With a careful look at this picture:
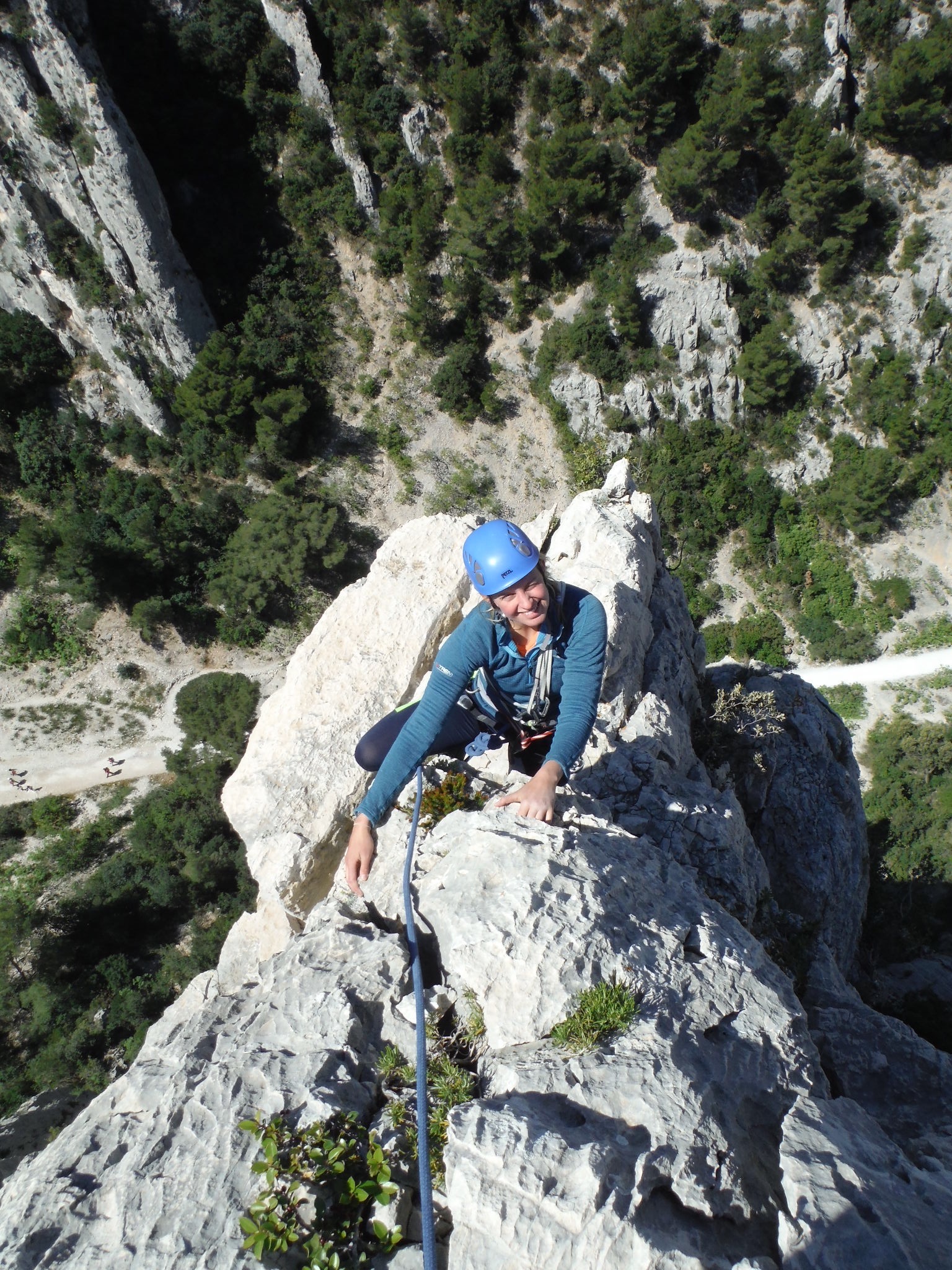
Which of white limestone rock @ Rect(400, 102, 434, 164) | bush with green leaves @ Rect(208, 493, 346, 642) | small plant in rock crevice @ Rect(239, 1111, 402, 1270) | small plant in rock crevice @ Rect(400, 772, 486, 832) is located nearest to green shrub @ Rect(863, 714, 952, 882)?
bush with green leaves @ Rect(208, 493, 346, 642)

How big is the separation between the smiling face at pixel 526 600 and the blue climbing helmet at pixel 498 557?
0.17 feet

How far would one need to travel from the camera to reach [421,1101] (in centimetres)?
376

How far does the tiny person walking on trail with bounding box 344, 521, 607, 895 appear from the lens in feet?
16.8

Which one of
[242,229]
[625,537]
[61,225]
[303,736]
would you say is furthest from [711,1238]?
[242,229]

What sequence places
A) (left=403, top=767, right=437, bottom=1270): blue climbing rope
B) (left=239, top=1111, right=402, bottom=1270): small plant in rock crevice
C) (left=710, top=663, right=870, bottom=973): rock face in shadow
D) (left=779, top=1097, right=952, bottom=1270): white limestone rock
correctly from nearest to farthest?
(left=403, top=767, right=437, bottom=1270): blue climbing rope < (left=779, top=1097, right=952, bottom=1270): white limestone rock < (left=239, top=1111, right=402, bottom=1270): small plant in rock crevice < (left=710, top=663, right=870, bottom=973): rock face in shadow

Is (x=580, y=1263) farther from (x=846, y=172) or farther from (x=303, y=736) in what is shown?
(x=846, y=172)

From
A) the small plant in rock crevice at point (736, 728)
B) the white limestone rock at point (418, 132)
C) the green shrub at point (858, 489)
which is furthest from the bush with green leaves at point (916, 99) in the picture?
the small plant in rock crevice at point (736, 728)

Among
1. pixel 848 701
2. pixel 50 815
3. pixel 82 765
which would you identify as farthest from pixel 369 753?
pixel 848 701

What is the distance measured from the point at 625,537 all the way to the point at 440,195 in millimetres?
35904

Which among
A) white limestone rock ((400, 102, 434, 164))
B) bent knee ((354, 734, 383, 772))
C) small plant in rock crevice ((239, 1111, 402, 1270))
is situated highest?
white limestone rock ((400, 102, 434, 164))

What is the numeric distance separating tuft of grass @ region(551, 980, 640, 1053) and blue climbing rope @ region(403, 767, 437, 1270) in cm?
98

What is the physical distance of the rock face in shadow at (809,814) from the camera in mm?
12203

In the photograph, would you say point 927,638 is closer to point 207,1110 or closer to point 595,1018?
point 595,1018

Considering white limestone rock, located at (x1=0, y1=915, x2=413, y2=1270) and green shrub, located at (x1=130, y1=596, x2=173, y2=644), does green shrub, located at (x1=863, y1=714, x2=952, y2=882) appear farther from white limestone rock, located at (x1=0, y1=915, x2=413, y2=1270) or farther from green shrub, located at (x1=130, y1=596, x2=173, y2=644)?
green shrub, located at (x1=130, y1=596, x2=173, y2=644)
